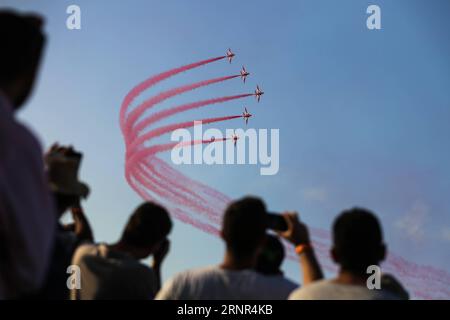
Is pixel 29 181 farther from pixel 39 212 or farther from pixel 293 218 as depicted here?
pixel 293 218

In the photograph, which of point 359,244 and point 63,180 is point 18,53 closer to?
point 63,180

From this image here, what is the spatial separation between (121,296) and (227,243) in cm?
171

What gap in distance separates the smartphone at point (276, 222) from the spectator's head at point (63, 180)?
6.51 feet

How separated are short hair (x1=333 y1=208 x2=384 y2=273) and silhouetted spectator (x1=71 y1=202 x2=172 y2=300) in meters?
2.29

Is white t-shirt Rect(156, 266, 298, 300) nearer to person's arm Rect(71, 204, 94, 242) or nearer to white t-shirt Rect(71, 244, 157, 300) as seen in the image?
white t-shirt Rect(71, 244, 157, 300)

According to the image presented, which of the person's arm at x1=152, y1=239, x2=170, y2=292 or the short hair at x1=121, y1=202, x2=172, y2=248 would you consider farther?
the person's arm at x1=152, y1=239, x2=170, y2=292

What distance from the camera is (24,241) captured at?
2.46m

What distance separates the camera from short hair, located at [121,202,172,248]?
5.93m

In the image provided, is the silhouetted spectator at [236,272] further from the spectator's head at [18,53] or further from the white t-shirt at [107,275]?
the spectator's head at [18,53]

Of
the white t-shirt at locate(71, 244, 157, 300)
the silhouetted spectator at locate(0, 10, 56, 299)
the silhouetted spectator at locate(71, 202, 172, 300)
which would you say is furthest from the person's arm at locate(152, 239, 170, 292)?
the silhouetted spectator at locate(0, 10, 56, 299)

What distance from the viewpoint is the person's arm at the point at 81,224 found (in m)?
6.82

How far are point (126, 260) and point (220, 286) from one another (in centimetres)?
153

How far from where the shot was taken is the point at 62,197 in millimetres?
5066
